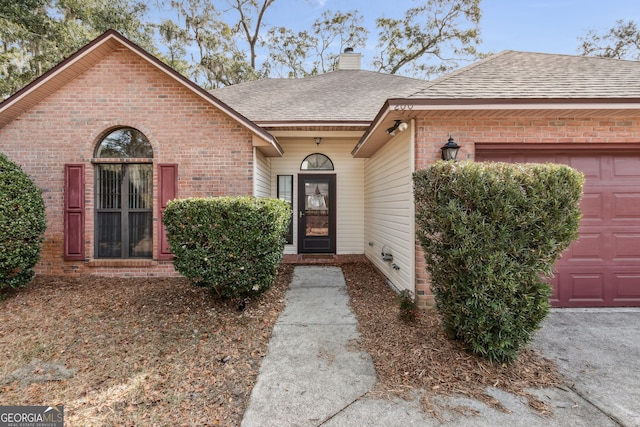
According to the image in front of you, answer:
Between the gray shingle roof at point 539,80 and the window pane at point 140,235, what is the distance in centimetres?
544

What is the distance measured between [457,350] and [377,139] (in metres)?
3.98

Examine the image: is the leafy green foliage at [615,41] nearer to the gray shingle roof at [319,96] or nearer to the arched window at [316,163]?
the gray shingle roof at [319,96]

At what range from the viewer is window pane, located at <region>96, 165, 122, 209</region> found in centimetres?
590

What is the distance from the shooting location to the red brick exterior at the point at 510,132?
164 inches

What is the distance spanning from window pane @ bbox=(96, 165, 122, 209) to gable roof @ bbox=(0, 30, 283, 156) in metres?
1.63

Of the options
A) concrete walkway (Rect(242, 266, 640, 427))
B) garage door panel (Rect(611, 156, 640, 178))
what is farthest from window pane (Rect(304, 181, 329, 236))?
garage door panel (Rect(611, 156, 640, 178))

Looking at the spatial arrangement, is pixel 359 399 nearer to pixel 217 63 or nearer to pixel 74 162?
pixel 74 162

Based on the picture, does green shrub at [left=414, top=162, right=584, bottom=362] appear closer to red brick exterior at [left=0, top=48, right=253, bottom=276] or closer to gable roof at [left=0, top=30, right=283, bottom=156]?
gable roof at [left=0, top=30, right=283, bottom=156]

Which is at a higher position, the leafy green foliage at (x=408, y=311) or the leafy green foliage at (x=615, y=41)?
the leafy green foliage at (x=615, y=41)

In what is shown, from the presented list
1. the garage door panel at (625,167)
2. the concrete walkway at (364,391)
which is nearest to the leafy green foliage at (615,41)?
the garage door panel at (625,167)

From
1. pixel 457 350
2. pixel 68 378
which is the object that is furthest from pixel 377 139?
pixel 68 378

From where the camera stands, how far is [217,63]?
632 inches

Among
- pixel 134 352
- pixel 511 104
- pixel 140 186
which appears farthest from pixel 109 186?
pixel 511 104

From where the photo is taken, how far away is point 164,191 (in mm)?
5746
